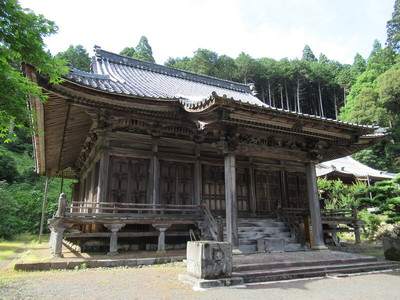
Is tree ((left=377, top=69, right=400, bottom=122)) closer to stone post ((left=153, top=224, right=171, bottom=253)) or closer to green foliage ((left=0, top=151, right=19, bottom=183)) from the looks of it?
stone post ((left=153, top=224, right=171, bottom=253))

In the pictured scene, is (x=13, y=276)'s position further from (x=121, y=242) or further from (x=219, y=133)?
(x=219, y=133)

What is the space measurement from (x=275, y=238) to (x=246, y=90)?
49.1 ft

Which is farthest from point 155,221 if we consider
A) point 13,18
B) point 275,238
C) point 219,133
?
point 13,18

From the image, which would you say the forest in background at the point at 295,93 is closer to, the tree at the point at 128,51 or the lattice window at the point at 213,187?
the tree at the point at 128,51

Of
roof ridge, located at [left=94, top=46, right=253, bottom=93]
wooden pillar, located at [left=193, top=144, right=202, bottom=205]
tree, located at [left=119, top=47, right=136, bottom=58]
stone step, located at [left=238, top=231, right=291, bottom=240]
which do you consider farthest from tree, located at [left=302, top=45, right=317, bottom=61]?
stone step, located at [left=238, top=231, right=291, bottom=240]

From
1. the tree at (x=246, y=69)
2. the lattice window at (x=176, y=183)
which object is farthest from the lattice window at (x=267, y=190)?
the tree at (x=246, y=69)

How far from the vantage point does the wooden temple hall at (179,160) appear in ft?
27.8

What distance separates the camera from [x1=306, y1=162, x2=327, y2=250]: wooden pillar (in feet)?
32.7

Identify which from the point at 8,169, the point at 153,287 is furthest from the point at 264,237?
the point at 8,169

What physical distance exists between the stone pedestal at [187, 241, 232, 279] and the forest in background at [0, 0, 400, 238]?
16.8 meters

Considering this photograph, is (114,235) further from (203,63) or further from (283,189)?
(203,63)

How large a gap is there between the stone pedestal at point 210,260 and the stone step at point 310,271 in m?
0.45

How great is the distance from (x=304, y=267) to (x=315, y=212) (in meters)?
3.58

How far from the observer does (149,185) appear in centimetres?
1060
